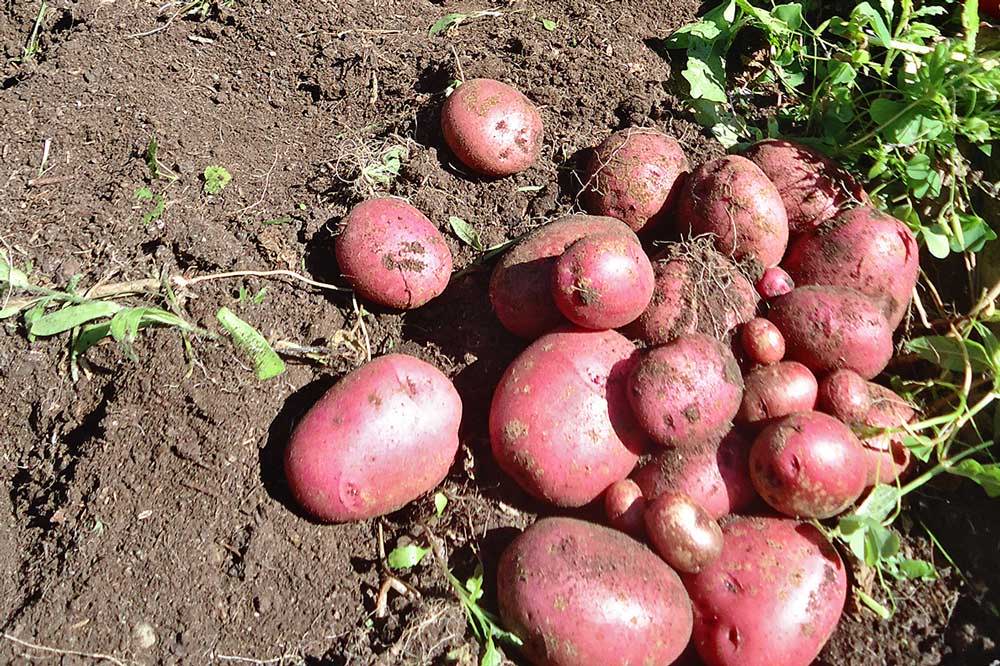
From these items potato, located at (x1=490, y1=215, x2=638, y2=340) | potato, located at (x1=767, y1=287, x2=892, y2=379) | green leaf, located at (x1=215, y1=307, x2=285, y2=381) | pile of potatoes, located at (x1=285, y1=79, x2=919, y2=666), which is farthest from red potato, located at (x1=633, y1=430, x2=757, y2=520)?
green leaf, located at (x1=215, y1=307, x2=285, y2=381)

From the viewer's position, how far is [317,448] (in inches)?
65.2

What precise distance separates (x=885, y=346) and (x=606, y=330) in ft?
2.23

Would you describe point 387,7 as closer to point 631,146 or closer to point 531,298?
point 631,146

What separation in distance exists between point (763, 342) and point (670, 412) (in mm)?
310

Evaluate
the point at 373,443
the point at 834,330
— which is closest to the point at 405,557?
the point at 373,443

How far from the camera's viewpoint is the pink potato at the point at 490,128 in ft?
6.85

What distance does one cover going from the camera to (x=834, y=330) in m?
1.72

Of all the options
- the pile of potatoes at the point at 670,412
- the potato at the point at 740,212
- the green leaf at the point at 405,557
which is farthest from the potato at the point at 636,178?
the green leaf at the point at 405,557

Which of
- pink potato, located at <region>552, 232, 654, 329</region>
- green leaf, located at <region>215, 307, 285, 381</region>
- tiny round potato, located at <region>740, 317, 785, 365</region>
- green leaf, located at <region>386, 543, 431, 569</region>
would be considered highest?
pink potato, located at <region>552, 232, 654, 329</region>

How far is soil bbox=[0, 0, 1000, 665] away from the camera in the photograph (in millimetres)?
1590

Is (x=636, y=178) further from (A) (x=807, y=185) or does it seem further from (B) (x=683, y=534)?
(B) (x=683, y=534)

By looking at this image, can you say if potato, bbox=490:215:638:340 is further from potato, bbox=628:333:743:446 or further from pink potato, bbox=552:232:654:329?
potato, bbox=628:333:743:446

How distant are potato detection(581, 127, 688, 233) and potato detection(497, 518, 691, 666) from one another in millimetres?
934

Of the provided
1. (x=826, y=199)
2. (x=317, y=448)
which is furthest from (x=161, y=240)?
(x=826, y=199)
